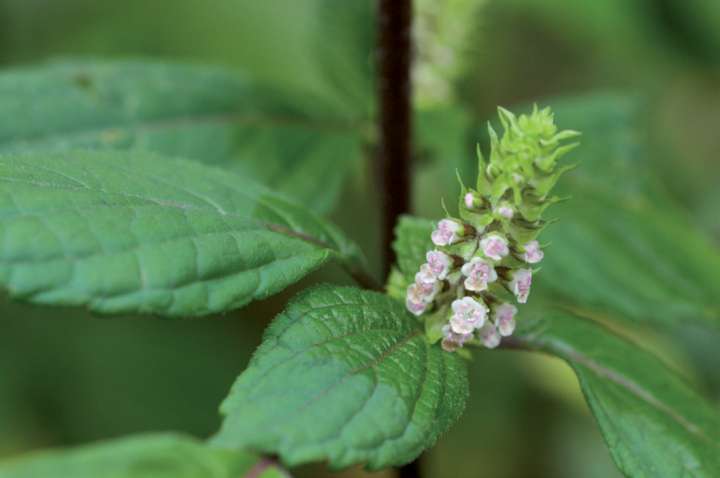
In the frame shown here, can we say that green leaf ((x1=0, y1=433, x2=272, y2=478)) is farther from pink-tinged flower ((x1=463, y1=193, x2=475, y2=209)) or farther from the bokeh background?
the bokeh background

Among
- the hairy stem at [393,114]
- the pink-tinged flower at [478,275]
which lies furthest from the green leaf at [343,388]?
the hairy stem at [393,114]

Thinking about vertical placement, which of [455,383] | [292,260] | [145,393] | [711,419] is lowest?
[145,393]

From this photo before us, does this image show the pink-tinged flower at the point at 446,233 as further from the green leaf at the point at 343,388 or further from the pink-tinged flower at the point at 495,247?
the green leaf at the point at 343,388

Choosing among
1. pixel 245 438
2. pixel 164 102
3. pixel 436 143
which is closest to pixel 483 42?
pixel 436 143

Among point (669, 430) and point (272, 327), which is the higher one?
→ point (272, 327)

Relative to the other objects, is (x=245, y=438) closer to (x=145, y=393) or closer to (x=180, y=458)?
(x=180, y=458)

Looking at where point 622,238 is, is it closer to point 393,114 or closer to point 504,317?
point 393,114

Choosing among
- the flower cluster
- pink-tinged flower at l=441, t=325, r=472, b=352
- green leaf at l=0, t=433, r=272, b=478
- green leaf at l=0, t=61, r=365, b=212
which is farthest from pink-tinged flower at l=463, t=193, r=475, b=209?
green leaf at l=0, t=61, r=365, b=212
